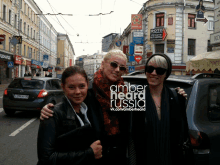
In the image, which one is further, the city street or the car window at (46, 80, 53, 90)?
the car window at (46, 80, 53, 90)

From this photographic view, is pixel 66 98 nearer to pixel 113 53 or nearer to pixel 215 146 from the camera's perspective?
pixel 113 53

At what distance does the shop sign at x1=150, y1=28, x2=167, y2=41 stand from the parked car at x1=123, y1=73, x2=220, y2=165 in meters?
23.8

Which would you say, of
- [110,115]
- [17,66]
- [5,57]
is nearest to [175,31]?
[5,57]

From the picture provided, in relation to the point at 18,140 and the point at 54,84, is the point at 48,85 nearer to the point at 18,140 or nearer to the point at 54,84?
the point at 54,84

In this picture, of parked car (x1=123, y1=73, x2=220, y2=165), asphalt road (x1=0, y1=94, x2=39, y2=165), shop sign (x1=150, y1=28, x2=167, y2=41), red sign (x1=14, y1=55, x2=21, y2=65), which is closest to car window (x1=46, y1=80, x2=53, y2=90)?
asphalt road (x1=0, y1=94, x2=39, y2=165)

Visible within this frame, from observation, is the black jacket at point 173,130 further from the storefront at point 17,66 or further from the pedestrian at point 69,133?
the storefront at point 17,66

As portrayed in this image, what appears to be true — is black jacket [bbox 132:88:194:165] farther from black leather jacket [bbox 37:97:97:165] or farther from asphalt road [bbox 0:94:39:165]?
asphalt road [bbox 0:94:39:165]

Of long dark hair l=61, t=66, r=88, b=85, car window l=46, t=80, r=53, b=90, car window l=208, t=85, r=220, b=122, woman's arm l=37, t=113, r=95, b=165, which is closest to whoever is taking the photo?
woman's arm l=37, t=113, r=95, b=165

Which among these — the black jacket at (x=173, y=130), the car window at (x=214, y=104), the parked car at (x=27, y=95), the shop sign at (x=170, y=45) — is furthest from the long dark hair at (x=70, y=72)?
the shop sign at (x=170, y=45)

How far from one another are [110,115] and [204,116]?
1.15 meters

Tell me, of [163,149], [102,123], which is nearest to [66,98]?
[102,123]

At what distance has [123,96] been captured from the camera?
6.09ft

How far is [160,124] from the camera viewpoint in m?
1.75

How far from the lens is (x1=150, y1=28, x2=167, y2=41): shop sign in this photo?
82.8ft
